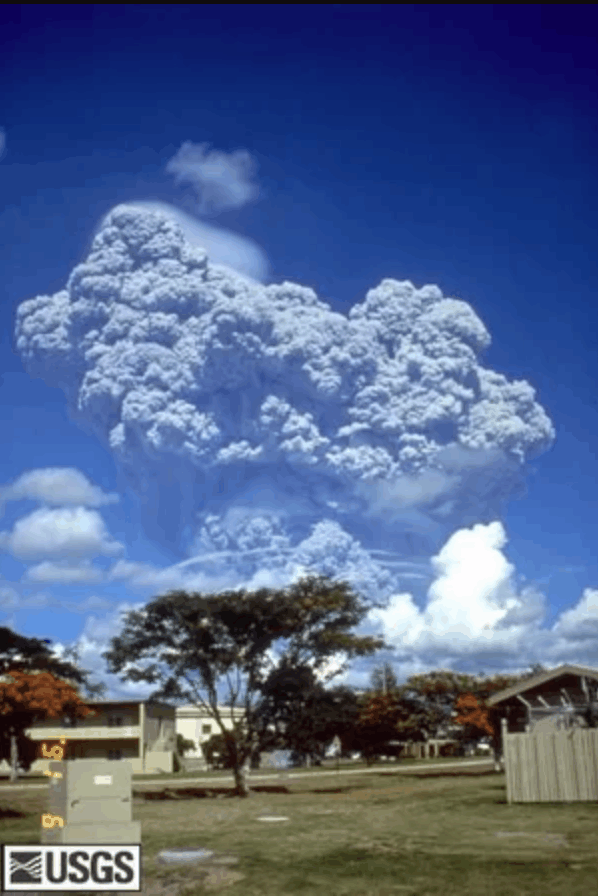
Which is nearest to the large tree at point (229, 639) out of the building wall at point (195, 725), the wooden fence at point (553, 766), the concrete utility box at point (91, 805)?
Result: the wooden fence at point (553, 766)

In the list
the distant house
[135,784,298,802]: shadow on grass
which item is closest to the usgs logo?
[135,784,298,802]: shadow on grass

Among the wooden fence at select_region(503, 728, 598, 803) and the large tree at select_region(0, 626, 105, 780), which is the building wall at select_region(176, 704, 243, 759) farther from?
the wooden fence at select_region(503, 728, 598, 803)

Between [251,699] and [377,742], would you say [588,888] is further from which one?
[377,742]

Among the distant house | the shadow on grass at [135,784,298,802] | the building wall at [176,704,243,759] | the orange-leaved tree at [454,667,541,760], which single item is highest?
the distant house

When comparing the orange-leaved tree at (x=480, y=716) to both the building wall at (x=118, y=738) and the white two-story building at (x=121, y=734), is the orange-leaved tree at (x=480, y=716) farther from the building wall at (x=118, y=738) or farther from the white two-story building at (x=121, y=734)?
the building wall at (x=118, y=738)

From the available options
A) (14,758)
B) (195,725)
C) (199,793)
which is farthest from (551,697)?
(195,725)

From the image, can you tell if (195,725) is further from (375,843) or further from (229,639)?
(375,843)

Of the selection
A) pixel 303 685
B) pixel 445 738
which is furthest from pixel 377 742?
pixel 303 685

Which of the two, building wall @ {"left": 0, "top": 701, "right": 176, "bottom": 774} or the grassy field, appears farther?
building wall @ {"left": 0, "top": 701, "right": 176, "bottom": 774}
